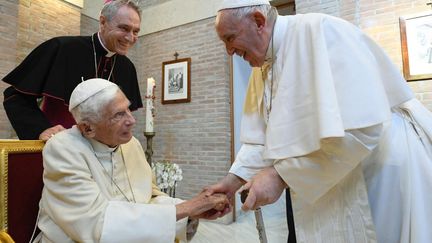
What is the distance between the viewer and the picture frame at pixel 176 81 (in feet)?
17.2

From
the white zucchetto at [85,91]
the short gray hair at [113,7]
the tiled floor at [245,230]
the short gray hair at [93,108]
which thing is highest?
the short gray hair at [113,7]

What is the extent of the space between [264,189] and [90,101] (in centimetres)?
93

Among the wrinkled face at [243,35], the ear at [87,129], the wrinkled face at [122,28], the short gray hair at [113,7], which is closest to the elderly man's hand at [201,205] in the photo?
the ear at [87,129]

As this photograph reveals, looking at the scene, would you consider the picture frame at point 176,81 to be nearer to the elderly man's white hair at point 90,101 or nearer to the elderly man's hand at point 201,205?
the elderly man's white hair at point 90,101

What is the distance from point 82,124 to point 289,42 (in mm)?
1023

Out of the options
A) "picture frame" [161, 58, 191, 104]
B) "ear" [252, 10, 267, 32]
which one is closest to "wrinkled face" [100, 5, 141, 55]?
"ear" [252, 10, 267, 32]

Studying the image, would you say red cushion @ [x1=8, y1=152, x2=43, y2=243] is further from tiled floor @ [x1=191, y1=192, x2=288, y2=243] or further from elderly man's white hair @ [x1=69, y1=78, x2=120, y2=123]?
tiled floor @ [x1=191, y1=192, x2=288, y2=243]

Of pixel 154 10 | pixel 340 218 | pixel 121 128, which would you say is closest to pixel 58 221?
pixel 121 128

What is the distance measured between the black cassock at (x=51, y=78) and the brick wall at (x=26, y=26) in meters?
2.00

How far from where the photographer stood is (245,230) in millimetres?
4180

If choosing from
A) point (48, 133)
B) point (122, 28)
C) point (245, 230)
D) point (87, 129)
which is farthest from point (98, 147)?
point (245, 230)

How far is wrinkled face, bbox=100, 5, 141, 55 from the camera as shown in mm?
1979

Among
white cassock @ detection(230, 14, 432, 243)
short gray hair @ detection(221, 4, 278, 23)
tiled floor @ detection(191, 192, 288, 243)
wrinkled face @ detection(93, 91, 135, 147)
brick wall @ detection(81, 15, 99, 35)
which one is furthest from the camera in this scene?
brick wall @ detection(81, 15, 99, 35)

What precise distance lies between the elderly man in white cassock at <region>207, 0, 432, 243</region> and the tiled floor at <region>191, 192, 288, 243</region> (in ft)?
9.23
